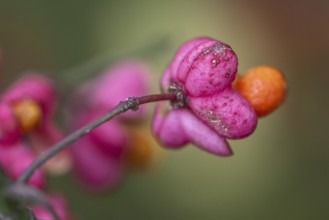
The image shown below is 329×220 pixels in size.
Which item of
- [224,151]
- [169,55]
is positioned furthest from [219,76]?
[169,55]

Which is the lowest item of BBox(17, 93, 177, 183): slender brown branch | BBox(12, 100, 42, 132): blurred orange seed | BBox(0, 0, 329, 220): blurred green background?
BBox(17, 93, 177, 183): slender brown branch

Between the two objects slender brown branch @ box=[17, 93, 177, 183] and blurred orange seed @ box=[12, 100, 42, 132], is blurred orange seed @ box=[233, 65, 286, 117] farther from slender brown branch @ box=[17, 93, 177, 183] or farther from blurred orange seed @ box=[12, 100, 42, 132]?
blurred orange seed @ box=[12, 100, 42, 132]

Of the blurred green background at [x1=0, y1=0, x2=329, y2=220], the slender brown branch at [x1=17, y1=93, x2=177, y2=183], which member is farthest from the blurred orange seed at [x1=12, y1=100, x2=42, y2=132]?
the blurred green background at [x1=0, y1=0, x2=329, y2=220]

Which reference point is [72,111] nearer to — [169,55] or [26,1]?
[169,55]

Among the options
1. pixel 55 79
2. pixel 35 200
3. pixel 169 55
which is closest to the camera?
pixel 35 200

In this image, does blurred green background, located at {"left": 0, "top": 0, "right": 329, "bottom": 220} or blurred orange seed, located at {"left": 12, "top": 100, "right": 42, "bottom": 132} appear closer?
blurred orange seed, located at {"left": 12, "top": 100, "right": 42, "bottom": 132}

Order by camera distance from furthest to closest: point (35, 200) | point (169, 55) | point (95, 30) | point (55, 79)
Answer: point (95, 30), point (169, 55), point (55, 79), point (35, 200)
